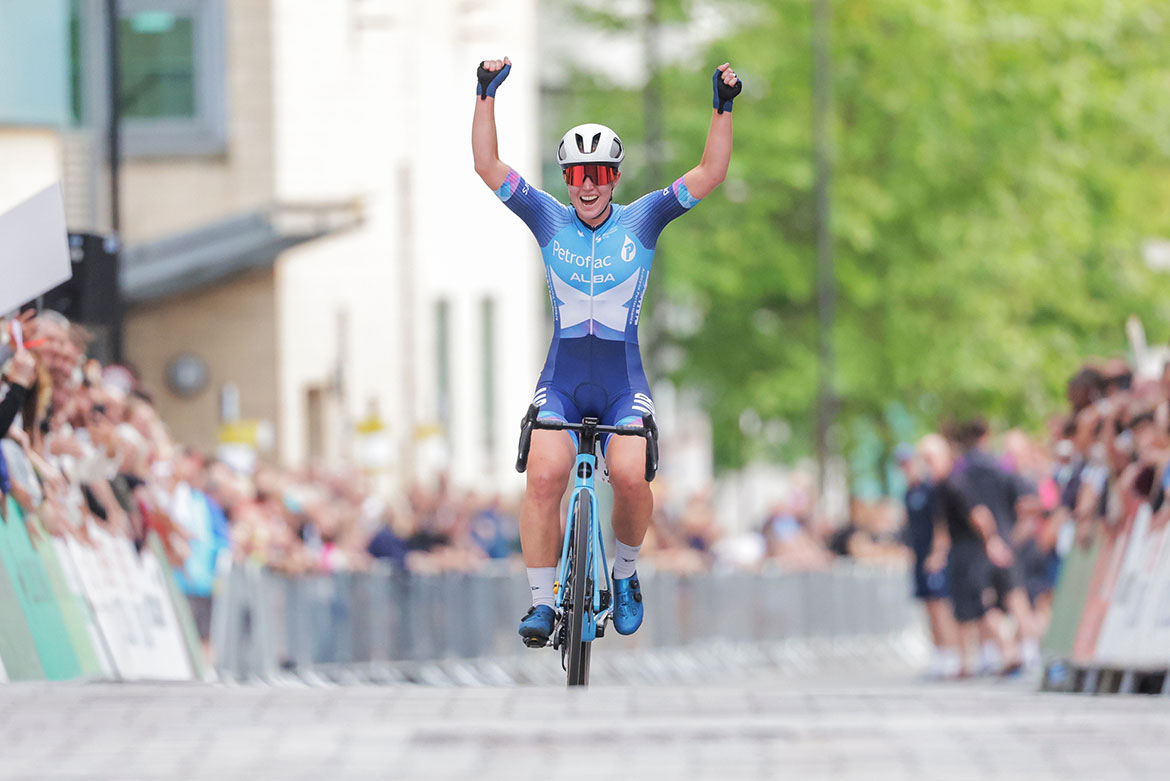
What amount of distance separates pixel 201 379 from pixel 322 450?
10.00ft

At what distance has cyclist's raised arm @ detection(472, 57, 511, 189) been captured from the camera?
10.6 meters

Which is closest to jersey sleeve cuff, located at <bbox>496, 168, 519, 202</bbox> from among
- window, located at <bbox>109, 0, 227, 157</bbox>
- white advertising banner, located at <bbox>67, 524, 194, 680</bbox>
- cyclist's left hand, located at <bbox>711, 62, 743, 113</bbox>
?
cyclist's left hand, located at <bbox>711, 62, 743, 113</bbox>

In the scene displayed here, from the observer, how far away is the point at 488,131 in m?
10.6

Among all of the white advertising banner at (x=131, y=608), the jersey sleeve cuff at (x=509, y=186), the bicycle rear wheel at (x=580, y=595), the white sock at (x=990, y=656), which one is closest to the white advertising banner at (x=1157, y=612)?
the bicycle rear wheel at (x=580, y=595)

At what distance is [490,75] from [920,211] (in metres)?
32.1

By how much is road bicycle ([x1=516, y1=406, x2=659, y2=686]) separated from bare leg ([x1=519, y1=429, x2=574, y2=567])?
0.06 m

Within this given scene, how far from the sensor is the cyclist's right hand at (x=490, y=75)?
10.6 metres

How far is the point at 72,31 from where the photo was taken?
26.9 metres

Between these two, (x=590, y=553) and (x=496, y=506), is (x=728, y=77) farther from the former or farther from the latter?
(x=496, y=506)

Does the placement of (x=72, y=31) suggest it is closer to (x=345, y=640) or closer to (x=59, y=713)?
(x=345, y=640)

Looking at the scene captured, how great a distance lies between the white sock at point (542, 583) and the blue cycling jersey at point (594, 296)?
2.07 ft

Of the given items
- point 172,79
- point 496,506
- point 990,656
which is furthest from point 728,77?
point 172,79

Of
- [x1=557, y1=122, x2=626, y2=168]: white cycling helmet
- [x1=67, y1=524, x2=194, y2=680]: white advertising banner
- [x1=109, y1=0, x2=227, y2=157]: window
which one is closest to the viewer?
[x1=557, y1=122, x2=626, y2=168]: white cycling helmet

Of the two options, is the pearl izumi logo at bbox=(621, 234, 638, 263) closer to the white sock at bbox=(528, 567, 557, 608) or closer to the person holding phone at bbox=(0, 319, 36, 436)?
the white sock at bbox=(528, 567, 557, 608)
